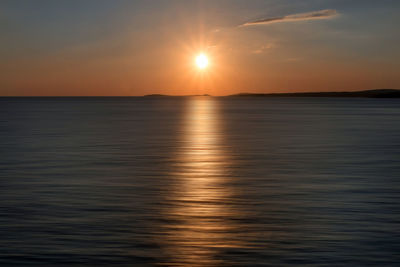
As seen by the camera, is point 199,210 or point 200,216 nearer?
point 200,216

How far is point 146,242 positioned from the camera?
1163 cm

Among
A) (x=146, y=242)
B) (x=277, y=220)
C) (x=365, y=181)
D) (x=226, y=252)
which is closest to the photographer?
(x=226, y=252)

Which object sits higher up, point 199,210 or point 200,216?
point 199,210

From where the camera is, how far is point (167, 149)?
34000mm

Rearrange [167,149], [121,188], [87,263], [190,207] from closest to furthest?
[87,263] < [190,207] < [121,188] < [167,149]

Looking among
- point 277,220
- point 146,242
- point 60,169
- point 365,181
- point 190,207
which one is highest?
point 60,169

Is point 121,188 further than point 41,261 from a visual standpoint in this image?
Yes

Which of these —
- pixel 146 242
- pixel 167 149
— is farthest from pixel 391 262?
pixel 167 149

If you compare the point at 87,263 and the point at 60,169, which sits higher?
the point at 60,169

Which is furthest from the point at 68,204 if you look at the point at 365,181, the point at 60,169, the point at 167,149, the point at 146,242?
the point at 167,149

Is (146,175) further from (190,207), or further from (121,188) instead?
(190,207)

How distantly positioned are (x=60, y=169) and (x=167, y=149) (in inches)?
443

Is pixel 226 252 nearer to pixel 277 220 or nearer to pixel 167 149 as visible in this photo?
pixel 277 220

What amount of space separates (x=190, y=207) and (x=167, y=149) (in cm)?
1871
